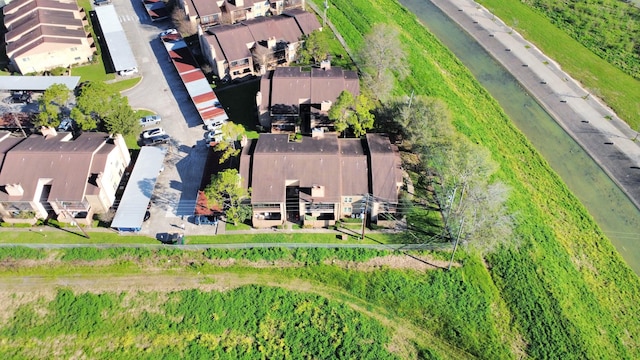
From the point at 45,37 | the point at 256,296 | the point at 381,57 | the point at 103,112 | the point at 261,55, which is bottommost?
the point at 256,296

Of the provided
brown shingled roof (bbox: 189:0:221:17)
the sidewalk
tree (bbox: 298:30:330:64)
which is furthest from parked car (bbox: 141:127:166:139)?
the sidewalk

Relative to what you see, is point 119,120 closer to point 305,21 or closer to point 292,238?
point 292,238

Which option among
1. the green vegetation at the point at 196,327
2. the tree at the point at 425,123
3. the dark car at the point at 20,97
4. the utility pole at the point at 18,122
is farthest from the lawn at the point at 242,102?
the dark car at the point at 20,97

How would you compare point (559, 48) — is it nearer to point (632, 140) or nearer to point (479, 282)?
point (632, 140)

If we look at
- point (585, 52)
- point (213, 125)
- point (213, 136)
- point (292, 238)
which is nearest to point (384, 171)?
point (292, 238)

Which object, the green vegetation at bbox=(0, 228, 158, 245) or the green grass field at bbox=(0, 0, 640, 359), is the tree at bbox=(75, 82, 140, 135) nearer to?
the green vegetation at bbox=(0, 228, 158, 245)

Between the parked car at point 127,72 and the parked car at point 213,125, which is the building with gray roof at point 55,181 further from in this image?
the parked car at point 127,72
